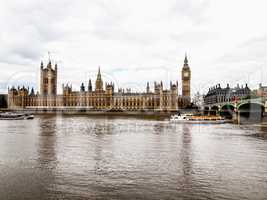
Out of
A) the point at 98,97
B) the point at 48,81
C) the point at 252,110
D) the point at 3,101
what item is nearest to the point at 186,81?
the point at 98,97

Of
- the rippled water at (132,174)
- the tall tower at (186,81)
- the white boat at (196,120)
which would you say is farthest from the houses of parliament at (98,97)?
the rippled water at (132,174)

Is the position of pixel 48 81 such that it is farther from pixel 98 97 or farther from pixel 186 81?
pixel 186 81

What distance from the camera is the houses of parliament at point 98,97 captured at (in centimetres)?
10662

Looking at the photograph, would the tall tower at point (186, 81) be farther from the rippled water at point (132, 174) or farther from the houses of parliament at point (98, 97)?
the rippled water at point (132, 174)

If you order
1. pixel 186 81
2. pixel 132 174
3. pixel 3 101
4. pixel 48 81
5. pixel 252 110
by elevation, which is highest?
pixel 48 81

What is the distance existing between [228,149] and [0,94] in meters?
132

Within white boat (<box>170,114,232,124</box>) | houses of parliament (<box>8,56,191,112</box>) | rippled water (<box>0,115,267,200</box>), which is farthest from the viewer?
houses of parliament (<box>8,56,191,112</box>)

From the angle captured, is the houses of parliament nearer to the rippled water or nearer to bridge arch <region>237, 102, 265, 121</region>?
bridge arch <region>237, 102, 265, 121</region>

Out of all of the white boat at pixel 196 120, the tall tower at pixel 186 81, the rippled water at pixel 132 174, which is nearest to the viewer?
the rippled water at pixel 132 174

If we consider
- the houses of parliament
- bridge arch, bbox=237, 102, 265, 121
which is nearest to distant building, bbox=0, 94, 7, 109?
the houses of parliament

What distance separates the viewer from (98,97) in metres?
113

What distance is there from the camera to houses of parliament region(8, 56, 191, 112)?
10662 centimetres

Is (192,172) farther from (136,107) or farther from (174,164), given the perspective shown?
(136,107)

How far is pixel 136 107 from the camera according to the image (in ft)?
356
